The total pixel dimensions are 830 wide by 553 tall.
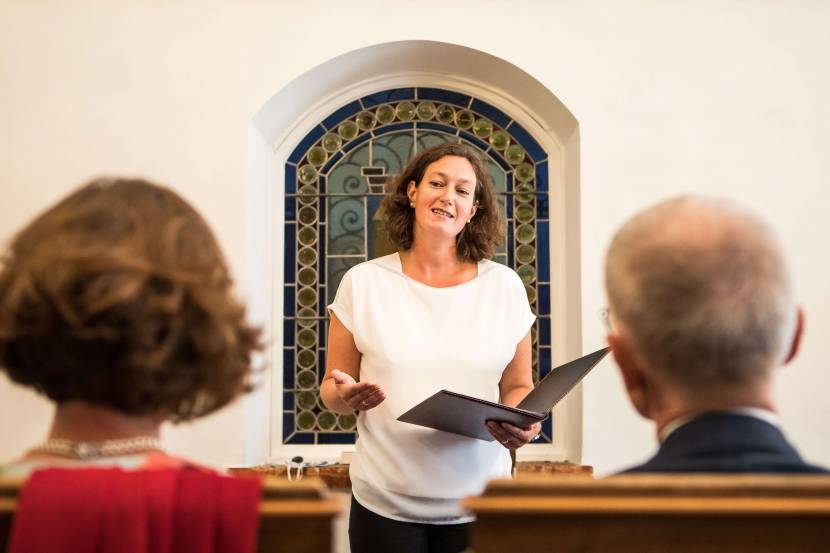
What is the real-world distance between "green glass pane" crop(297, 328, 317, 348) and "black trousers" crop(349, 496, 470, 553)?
162 centimetres

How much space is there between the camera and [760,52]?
3469 mm

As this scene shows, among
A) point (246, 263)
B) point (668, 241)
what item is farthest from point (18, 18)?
point (668, 241)

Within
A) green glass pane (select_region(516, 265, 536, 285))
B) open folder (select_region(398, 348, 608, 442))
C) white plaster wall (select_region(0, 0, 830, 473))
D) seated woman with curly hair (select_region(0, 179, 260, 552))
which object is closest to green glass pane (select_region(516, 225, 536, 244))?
green glass pane (select_region(516, 265, 536, 285))

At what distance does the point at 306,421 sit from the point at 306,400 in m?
0.09

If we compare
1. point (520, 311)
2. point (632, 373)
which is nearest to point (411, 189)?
point (520, 311)

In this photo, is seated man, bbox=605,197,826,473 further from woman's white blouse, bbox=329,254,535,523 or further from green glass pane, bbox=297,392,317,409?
green glass pane, bbox=297,392,317,409

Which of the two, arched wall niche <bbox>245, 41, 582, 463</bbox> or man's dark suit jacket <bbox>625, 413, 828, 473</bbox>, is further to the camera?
arched wall niche <bbox>245, 41, 582, 463</bbox>

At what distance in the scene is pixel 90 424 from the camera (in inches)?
37.7

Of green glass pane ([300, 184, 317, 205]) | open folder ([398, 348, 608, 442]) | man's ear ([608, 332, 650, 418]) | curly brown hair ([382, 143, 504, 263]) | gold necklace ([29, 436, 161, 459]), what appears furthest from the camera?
green glass pane ([300, 184, 317, 205])

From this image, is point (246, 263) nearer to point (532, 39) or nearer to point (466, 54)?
point (466, 54)

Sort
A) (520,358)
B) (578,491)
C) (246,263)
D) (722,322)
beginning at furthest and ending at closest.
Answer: (246,263) → (520,358) → (722,322) → (578,491)

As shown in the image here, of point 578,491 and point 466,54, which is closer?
point 578,491

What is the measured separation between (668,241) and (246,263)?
264cm

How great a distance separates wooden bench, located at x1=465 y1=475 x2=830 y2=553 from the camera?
33.5 inches
